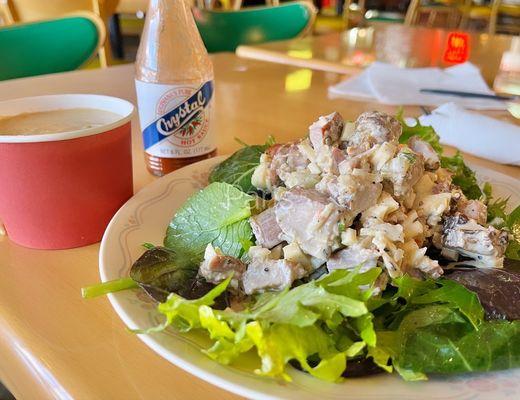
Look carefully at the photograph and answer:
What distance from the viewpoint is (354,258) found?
54cm

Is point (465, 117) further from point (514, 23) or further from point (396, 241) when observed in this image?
point (514, 23)

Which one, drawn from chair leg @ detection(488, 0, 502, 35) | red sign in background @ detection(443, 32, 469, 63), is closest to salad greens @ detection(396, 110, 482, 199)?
red sign in background @ detection(443, 32, 469, 63)

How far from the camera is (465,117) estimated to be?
1.09 m

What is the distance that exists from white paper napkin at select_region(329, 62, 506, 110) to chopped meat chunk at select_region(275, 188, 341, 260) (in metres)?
0.86

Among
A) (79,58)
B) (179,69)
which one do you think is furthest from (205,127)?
(79,58)

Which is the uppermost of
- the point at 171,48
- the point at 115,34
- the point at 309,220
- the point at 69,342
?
the point at 171,48

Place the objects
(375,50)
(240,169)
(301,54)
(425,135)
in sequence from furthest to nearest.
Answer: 1. (375,50)
2. (301,54)
3. (425,135)
4. (240,169)

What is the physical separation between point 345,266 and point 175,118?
0.39 m

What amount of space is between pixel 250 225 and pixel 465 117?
2.23 ft

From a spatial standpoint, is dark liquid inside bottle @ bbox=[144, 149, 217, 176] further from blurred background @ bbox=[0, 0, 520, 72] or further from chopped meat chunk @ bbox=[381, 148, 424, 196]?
blurred background @ bbox=[0, 0, 520, 72]

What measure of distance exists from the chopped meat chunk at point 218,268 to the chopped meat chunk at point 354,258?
0.10m

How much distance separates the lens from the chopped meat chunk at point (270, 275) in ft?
1.75

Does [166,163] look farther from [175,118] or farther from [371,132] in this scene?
[371,132]

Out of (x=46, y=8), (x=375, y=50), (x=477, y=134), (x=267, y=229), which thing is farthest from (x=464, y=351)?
(x=46, y=8)
